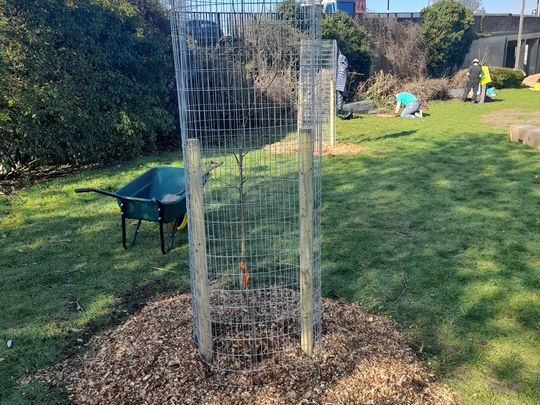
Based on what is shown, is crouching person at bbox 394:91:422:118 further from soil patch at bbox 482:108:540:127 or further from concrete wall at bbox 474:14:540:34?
concrete wall at bbox 474:14:540:34

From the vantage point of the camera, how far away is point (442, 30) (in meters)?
20.0

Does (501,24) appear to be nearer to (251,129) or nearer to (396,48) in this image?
(396,48)

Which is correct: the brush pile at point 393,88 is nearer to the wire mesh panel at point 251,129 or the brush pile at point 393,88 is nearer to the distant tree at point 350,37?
the distant tree at point 350,37

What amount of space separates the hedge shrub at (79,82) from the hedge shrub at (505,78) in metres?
16.1

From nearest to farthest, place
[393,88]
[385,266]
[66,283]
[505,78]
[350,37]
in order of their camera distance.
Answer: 1. [66,283]
2. [385,266]
3. [350,37]
4. [393,88]
5. [505,78]

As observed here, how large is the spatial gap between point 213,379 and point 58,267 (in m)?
2.60

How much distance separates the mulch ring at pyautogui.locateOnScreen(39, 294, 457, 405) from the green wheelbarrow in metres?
1.44

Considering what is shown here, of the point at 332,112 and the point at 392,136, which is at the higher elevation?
the point at 332,112

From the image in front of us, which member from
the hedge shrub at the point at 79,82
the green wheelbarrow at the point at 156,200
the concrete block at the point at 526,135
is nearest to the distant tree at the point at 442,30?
the concrete block at the point at 526,135

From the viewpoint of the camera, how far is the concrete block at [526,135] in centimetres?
907

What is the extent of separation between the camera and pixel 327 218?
19.0 ft

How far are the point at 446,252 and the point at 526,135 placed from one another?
5.91m

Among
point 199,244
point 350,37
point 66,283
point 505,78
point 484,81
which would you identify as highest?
point 350,37

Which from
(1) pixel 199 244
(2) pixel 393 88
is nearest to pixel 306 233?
(1) pixel 199 244
